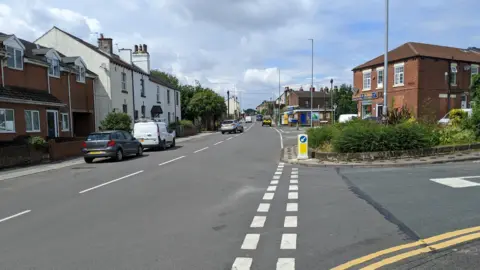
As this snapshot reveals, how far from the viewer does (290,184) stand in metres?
9.88

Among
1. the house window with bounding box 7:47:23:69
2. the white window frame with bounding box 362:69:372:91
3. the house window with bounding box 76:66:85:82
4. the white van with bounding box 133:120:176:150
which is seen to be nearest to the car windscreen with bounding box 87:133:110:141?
the white van with bounding box 133:120:176:150

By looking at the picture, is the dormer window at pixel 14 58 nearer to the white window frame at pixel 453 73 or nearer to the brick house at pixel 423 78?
the brick house at pixel 423 78

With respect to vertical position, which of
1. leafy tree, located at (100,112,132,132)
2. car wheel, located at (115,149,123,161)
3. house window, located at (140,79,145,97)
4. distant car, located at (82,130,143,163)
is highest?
house window, located at (140,79,145,97)

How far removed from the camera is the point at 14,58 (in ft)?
69.7

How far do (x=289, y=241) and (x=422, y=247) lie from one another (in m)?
1.74

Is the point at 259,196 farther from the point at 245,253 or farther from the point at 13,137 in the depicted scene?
the point at 13,137

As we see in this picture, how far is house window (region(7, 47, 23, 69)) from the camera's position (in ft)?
68.2

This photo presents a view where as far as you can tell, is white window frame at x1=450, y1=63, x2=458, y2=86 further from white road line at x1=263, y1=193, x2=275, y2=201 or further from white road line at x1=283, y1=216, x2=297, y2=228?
white road line at x1=283, y1=216, x2=297, y2=228

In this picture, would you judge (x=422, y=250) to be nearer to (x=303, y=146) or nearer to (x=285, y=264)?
(x=285, y=264)

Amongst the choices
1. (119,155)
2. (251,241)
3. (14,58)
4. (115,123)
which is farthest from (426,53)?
(251,241)

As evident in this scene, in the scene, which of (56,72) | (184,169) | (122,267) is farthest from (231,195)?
(56,72)

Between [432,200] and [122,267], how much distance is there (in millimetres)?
6017

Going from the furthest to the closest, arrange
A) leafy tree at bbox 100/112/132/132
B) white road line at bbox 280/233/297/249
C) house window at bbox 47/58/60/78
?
leafy tree at bbox 100/112/132/132
house window at bbox 47/58/60/78
white road line at bbox 280/233/297/249

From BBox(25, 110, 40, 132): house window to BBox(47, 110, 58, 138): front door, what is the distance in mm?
1419
